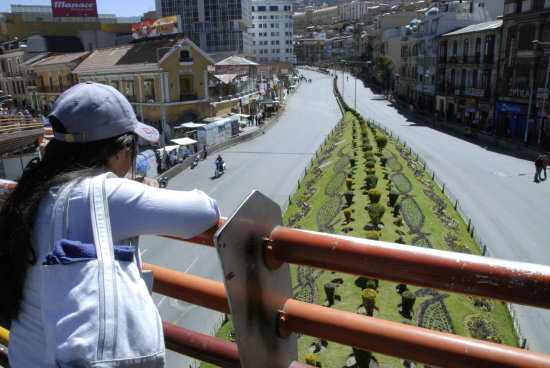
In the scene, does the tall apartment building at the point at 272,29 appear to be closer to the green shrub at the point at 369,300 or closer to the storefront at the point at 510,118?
the storefront at the point at 510,118

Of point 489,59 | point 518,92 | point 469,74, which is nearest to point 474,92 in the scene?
point 469,74

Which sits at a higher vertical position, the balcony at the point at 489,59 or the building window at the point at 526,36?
the building window at the point at 526,36

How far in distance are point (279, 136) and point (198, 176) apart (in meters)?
15.0

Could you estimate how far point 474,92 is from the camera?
135 ft

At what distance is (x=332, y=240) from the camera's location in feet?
5.68

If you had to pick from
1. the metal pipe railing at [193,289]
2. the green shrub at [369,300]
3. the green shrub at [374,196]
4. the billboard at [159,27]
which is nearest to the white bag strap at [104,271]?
the metal pipe railing at [193,289]

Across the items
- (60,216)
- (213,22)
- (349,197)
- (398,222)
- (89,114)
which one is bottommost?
(398,222)

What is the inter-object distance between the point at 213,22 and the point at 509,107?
55.9 meters

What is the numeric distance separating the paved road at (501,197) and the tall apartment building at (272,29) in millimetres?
79795

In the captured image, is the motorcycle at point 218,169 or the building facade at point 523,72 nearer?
the motorcycle at point 218,169

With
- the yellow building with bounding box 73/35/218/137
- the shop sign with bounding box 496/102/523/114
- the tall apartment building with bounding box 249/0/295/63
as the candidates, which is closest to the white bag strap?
the yellow building with bounding box 73/35/218/137

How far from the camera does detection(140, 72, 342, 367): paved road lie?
13.0m

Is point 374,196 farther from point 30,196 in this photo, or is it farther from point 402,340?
point 30,196

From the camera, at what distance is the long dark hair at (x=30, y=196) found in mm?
1611
